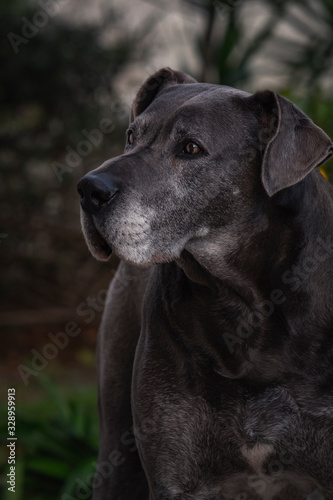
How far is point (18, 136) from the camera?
8734mm

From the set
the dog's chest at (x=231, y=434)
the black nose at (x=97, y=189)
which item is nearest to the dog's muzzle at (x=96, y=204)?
the black nose at (x=97, y=189)

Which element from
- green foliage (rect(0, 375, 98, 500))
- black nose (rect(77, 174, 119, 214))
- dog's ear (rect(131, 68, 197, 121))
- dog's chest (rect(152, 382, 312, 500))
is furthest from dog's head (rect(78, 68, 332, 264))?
green foliage (rect(0, 375, 98, 500))

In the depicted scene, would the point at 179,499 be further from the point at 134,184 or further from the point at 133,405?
the point at 134,184

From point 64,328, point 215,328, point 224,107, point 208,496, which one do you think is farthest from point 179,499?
point 64,328

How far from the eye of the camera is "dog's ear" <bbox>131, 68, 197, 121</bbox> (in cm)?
349

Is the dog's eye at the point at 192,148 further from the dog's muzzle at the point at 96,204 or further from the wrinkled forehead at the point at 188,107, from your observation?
the dog's muzzle at the point at 96,204

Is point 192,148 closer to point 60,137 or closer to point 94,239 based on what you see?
point 94,239

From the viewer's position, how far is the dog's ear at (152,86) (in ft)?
11.4

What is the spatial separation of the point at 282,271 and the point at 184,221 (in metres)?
0.42

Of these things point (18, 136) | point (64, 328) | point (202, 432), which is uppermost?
point (202, 432)

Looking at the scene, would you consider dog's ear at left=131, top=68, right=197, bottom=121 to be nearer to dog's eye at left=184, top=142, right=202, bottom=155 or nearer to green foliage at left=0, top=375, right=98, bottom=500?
dog's eye at left=184, top=142, right=202, bottom=155

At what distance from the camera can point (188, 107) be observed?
297 cm

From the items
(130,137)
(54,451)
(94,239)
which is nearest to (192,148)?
(130,137)

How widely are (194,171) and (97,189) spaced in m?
0.39
